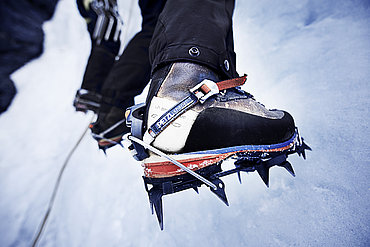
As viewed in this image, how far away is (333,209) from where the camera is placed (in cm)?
38

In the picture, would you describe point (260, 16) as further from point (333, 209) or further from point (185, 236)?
point (185, 236)

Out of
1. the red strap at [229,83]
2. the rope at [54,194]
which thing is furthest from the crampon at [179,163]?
the rope at [54,194]

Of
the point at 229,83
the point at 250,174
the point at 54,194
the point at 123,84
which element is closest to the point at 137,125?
the point at 229,83

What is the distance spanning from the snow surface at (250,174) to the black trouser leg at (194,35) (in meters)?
0.34

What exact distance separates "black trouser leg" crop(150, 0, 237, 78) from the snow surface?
0.34m

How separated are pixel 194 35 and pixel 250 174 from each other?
464mm

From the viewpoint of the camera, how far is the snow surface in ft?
1.36

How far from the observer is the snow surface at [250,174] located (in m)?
0.41

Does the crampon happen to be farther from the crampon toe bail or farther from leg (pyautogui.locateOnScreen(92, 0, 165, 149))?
leg (pyautogui.locateOnScreen(92, 0, 165, 149))

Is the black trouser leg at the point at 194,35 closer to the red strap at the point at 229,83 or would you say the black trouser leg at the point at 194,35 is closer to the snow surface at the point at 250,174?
the red strap at the point at 229,83


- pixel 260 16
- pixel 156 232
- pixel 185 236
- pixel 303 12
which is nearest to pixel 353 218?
pixel 185 236

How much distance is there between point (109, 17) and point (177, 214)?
1.34 m

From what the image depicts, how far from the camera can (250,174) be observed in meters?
0.58

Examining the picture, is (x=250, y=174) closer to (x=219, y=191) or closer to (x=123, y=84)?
(x=219, y=191)
